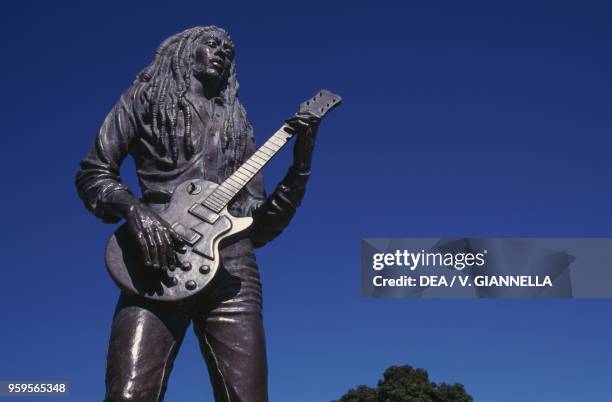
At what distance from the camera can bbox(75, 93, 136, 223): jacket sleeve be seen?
5.55 m

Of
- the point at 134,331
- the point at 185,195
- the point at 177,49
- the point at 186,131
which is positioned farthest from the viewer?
the point at 177,49

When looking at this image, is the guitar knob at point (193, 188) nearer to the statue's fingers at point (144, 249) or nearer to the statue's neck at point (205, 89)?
the statue's fingers at point (144, 249)

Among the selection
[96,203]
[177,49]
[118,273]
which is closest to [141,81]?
[177,49]

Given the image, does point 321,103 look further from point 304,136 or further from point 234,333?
point 234,333

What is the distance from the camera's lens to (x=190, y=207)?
545 cm

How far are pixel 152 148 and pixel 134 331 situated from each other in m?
1.37

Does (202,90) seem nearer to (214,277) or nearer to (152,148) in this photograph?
(152,148)

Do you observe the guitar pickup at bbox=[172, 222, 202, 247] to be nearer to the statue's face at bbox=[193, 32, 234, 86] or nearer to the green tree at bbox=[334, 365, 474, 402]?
the statue's face at bbox=[193, 32, 234, 86]

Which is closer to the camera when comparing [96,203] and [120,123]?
[96,203]

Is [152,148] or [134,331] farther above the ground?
[152,148]

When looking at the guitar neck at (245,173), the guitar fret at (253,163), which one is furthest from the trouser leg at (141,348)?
the guitar fret at (253,163)

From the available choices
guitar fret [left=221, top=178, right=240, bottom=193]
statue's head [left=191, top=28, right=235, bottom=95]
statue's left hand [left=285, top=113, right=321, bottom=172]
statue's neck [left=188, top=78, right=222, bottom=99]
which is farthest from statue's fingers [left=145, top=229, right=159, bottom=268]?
statue's head [left=191, top=28, right=235, bottom=95]

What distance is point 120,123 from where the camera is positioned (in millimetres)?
5910

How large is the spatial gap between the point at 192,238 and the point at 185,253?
113 mm
